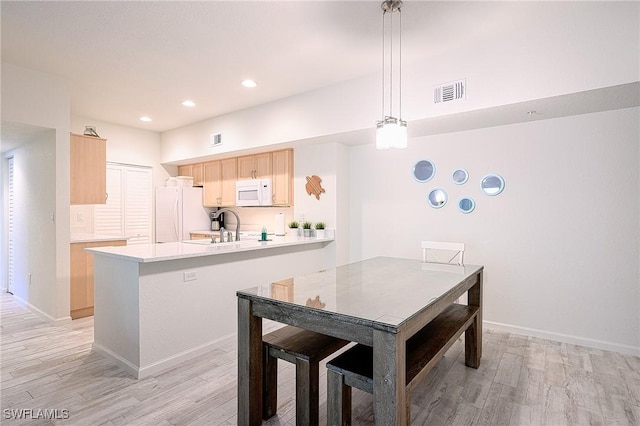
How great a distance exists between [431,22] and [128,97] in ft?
11.5

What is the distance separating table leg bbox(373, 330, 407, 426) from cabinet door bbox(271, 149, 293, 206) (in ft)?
11.0

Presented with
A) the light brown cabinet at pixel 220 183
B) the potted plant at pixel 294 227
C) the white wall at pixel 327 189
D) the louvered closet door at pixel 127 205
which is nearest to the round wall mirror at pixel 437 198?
the white wall at pixel 327 189

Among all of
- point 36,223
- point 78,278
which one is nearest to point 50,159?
point 36,223

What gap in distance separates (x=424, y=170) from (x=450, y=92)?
1045 mm

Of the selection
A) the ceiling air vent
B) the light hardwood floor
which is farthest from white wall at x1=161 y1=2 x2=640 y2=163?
the light hardwood floor

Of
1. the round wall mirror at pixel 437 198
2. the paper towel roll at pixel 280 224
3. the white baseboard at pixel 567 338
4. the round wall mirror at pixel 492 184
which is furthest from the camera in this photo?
the paper towel roll at pixel 280 224

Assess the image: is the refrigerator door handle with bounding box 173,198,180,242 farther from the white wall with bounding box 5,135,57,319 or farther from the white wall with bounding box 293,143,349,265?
the white wall with bounding box 293,143,349,265

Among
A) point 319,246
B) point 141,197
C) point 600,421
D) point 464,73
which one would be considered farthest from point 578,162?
point 141,197

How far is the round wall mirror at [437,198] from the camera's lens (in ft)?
12.3

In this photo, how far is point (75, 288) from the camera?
3.80 m

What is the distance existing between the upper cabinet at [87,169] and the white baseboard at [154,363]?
1.86 m

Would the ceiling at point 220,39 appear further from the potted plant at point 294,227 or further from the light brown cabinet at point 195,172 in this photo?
the light brown cabinet at point 195,172

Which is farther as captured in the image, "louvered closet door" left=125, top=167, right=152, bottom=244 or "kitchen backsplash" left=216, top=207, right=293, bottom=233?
"louvered closet door" left=125, top=167, right=152, bottom=244

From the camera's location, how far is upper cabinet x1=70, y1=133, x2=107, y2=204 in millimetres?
3895
